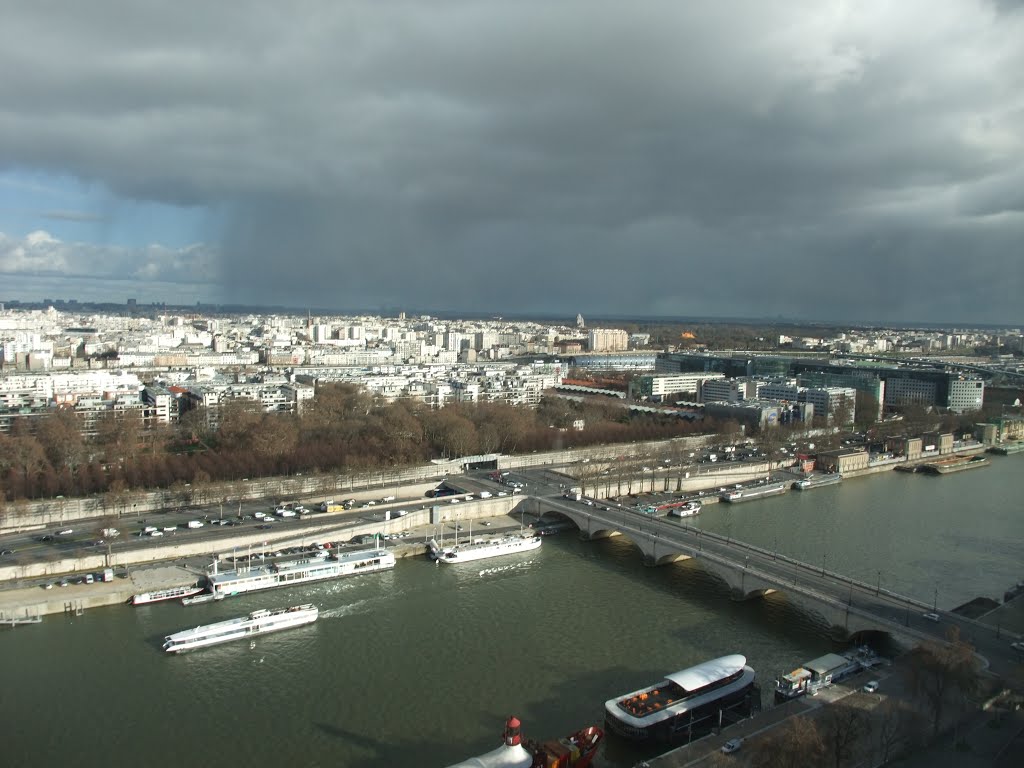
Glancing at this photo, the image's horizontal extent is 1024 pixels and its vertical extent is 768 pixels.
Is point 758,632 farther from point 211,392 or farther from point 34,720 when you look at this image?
point 211,392

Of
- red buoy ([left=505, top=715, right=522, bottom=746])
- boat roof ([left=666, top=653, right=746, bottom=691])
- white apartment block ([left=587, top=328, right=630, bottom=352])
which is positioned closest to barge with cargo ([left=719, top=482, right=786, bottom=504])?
boat roof ([left=666, top=653, right=746, bottom=691])

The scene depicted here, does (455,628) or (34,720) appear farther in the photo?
(455,628)

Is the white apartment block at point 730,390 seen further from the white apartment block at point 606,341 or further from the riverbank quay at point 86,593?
the white apartment block at point 606,341

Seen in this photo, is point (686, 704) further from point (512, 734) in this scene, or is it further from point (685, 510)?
point (685, 510)

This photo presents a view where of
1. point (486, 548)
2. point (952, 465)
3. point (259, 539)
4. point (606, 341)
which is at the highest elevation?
point (606, 341)

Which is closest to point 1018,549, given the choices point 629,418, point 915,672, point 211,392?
point 915,672

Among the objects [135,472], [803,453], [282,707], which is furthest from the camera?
[803,453]

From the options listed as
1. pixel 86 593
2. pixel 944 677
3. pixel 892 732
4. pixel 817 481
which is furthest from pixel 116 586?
pixel 817 481
